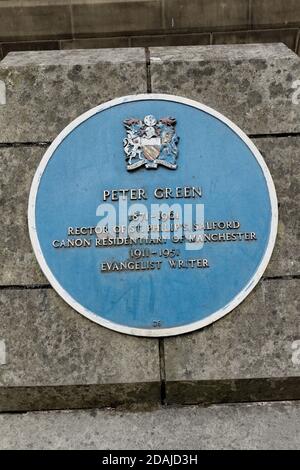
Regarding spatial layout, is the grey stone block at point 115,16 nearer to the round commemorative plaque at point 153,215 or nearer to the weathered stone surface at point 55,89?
the weathered stone surface at point 55,89

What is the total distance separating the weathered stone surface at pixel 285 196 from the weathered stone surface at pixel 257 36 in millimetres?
2991

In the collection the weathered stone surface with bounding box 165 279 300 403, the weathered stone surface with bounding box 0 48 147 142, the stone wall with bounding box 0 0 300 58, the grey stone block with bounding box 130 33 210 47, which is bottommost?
the weathered stone surface with bounding box 165 279 300 403

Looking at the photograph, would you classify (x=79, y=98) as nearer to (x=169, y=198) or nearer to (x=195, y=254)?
(x=169, y=198)

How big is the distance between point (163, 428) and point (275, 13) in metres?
5.10

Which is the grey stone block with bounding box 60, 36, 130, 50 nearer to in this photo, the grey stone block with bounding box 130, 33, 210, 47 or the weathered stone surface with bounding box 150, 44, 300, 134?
the grey stone block with bounding box 130, 33, 210, 47

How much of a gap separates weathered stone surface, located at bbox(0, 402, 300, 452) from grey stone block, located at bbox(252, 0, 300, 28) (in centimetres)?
468

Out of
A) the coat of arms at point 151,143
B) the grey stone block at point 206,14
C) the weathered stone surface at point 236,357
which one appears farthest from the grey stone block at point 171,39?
the weathered stone surface at point 236,357

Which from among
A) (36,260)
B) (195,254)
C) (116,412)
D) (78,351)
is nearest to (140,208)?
(195,254)

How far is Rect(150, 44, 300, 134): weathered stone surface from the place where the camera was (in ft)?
11.9

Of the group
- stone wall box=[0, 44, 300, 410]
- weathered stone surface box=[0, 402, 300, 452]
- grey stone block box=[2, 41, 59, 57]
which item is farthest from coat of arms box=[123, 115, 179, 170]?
grey stone block box=[2, 41, 59, 57]

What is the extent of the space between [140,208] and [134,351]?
98 cm

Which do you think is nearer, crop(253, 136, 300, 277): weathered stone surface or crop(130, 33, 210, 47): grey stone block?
crop(253, 136, 300, 277): weathered stone surface

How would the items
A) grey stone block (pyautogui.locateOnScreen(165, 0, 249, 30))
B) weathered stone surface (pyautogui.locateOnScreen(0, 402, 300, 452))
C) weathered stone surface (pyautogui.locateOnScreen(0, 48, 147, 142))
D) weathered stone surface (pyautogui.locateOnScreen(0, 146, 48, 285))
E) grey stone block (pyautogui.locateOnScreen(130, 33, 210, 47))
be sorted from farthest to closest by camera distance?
grey stone block (pyautogui.locateOnScreen(130, 33, 210, 47))
grey stone block (pyautogui.locateOnScreen(165, 0, 249, 30))
weathered stone surface (pyautogui.locateOnScreen(0, 48, 147, 142))
weathered stone surface (pyautogui.locateOnScreen(0, 146, 48, 285))
weathered stone surface (pyautogui.locateOnScreen(0, 402, 300, 452))
